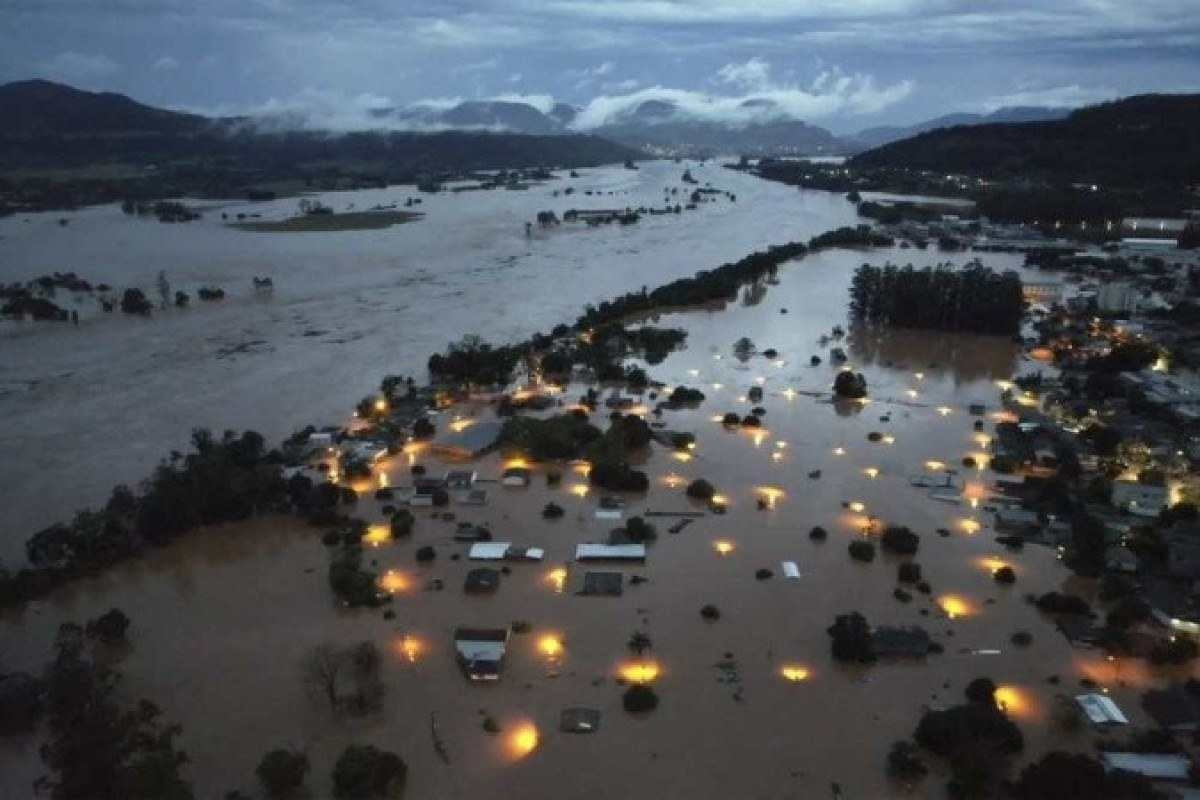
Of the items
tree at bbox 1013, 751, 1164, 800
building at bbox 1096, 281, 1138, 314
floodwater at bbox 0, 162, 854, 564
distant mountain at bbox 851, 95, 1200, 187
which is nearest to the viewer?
tree at bbox 1013, 751, 1164, 800

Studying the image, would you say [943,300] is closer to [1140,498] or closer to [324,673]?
[1140,498]

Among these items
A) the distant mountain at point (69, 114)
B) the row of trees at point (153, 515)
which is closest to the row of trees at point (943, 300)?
the row of trees at point (153, 515)

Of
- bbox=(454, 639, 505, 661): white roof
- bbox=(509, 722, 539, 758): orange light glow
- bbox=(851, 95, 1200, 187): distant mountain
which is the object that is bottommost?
bbox=(509, 722, 539, 758): orange light glow

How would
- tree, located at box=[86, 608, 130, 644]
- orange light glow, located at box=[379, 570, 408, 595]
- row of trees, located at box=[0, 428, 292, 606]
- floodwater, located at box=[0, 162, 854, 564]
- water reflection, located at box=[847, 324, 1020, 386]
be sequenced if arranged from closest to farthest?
tree, located at box=[86, 608, 130, 644], orange light glow, located at box=[379, 570, 408, 595], row of trees, located at box=[0, 428, 292, 606], floodwater, located at box=[0, 162, 854, 564], water reflection, located at box=[847, 324, 1020, 386]

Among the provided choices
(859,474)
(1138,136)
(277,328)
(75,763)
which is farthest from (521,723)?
(1138,136)

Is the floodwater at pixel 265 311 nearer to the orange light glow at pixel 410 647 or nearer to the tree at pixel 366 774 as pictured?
the orange light glow at pixel 410 647

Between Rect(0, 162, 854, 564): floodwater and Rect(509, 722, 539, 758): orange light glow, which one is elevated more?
Rect(0, 162, 854, 564): floodwater

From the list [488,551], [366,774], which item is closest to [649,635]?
[488,551]

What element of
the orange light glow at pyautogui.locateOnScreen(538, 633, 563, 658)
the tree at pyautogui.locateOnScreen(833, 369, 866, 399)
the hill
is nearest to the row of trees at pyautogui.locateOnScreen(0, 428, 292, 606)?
the orange light glow at pyautogui.locateOnScreen(538, 633, 563, 658)

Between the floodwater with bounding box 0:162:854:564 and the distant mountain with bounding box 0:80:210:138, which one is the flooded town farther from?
the distant mountain with bounding box 0:80:210:138
